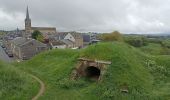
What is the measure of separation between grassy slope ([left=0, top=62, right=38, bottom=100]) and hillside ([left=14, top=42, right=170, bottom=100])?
110 centimetres

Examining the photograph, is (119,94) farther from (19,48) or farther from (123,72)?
(19,48)

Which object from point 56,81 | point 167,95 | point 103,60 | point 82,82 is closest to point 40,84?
point 56,81

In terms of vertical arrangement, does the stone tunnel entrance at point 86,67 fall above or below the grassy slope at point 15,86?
above

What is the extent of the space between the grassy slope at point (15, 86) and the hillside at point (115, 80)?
1.10m

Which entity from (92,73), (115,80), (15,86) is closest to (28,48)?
(92,73)

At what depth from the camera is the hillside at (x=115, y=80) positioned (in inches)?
651

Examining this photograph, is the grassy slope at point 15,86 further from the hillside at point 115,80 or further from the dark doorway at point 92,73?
the dark doorway at point 92,73

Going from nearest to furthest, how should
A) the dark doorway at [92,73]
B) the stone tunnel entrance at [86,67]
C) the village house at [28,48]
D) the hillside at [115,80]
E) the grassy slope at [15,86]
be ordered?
1. the hillside at [115,80]
2. the grassy slope at [15,86]
3. the stone tunnel entrance at [86,67]
4. the dark doorway at [92,73]
5. the village house at [28,48]

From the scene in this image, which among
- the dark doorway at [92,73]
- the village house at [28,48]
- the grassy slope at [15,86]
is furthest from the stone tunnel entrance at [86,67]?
the village house at [28,48]

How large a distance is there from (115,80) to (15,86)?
23.6 feet

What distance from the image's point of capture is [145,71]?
19.9m

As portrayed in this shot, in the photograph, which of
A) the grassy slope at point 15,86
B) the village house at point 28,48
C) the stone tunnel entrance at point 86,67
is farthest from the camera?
the village house at point 28,48

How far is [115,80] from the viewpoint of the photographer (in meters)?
17.5

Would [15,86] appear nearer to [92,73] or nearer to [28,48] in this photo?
[92,73]
